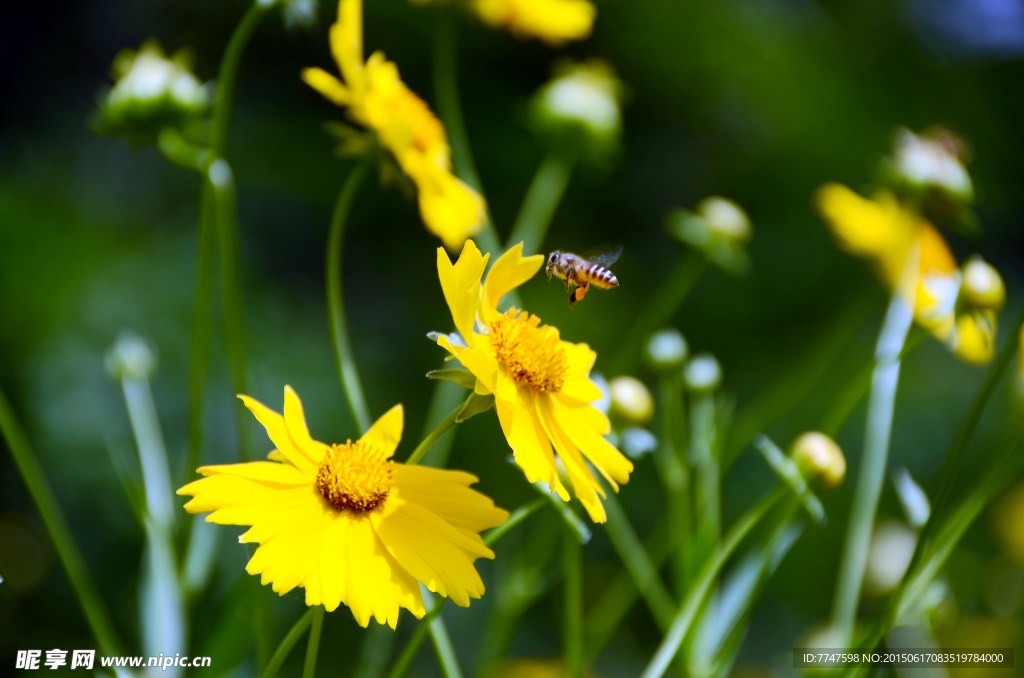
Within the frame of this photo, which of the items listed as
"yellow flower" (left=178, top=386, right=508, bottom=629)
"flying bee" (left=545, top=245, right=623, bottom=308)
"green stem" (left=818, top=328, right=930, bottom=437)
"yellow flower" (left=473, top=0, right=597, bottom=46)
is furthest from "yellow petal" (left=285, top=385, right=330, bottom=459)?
"yellow flower" (left=473, top=0, right=597, bottom=46)

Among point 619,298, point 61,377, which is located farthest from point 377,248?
point 61,377

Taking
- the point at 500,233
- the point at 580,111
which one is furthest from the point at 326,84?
the point at 500,233

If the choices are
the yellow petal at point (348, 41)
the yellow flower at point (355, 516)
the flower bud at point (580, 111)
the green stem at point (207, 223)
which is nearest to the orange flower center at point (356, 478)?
the yellow flower at point (355, 516)

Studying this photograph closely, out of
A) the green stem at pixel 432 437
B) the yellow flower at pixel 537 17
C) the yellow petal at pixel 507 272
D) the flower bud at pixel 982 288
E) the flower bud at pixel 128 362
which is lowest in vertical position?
the flower bud at pixel 128 362

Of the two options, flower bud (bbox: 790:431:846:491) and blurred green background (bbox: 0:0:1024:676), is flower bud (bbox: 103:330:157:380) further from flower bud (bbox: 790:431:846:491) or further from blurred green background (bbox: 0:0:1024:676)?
flower bud (bbox: 790:431:846:491)

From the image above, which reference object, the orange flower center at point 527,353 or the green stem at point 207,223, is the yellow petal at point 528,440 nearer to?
the orange flower center at point 527,353

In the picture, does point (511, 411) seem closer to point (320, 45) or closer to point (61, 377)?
point (61, 377)

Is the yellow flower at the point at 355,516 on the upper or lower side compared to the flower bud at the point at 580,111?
lower

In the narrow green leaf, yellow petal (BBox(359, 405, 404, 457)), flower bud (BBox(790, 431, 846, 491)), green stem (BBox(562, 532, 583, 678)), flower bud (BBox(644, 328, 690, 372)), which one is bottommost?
green stem (BBox(562, 532, 583, 678))
